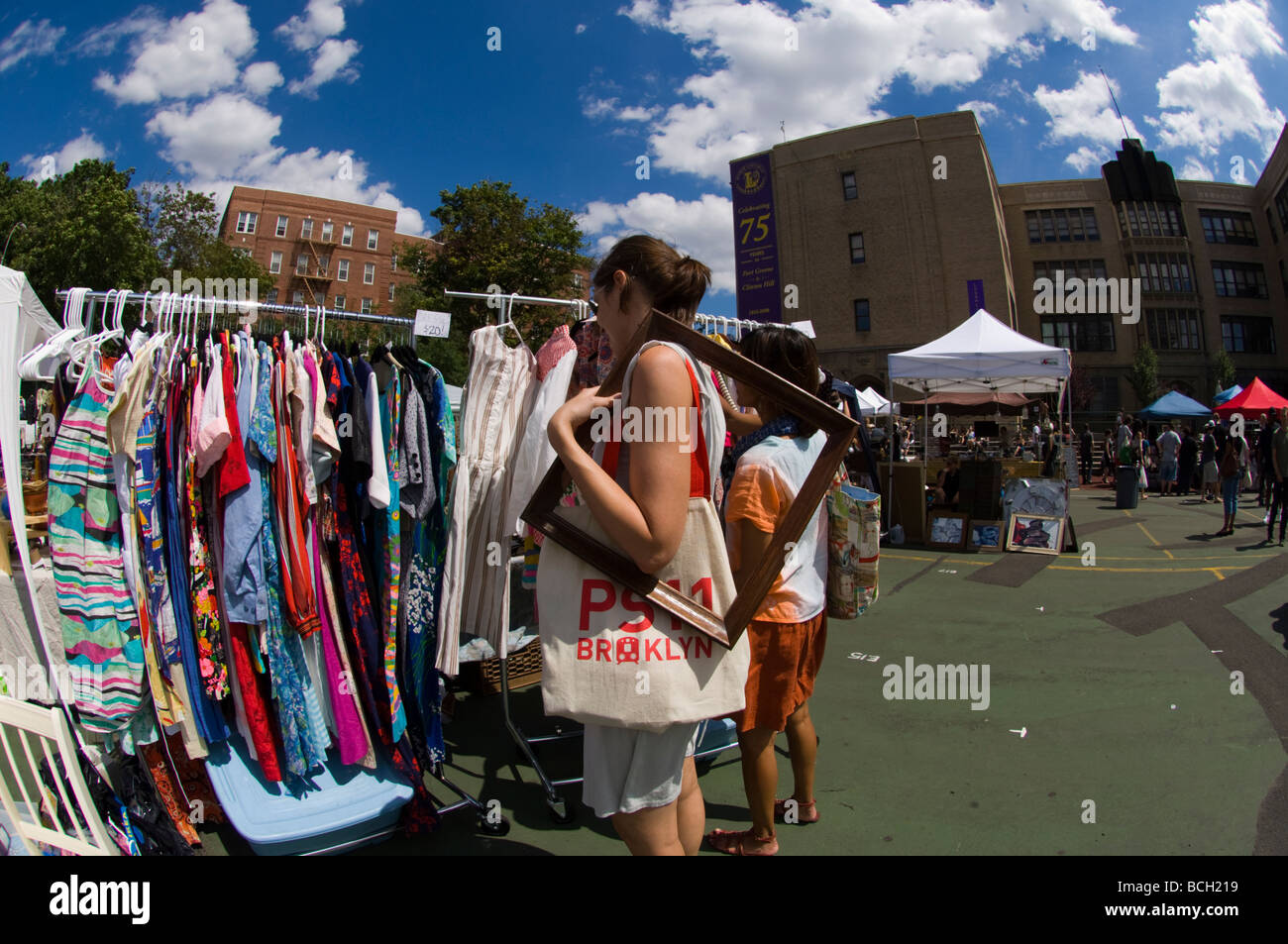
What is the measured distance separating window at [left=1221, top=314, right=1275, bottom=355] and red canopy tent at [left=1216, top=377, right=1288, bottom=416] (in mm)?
27585

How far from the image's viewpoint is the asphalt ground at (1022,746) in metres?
2.69

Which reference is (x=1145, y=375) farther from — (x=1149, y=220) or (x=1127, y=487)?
(x=1127, y=487)

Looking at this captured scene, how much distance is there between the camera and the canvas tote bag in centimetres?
140

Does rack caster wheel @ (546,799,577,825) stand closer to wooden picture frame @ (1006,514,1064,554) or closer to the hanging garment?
the hanging garment

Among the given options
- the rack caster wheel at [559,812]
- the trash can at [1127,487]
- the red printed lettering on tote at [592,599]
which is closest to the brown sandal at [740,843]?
the rack caster wheel at [559,812]

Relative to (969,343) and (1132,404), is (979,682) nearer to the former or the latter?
(969,343)

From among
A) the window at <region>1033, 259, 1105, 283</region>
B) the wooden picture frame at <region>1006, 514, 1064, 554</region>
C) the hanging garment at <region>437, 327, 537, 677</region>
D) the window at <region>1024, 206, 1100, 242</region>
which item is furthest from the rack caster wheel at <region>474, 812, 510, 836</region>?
the window at <region>1024, 206, 1100, 242</region>

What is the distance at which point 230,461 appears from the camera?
8.48ft

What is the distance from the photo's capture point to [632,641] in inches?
55.6

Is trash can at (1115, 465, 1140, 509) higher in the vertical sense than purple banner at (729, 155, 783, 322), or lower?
lower

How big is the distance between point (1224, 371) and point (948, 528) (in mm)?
40540

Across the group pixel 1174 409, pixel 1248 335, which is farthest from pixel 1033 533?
pixel 1248 335

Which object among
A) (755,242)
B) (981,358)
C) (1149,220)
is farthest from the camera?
(1149,220)

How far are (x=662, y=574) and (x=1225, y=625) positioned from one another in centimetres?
632
